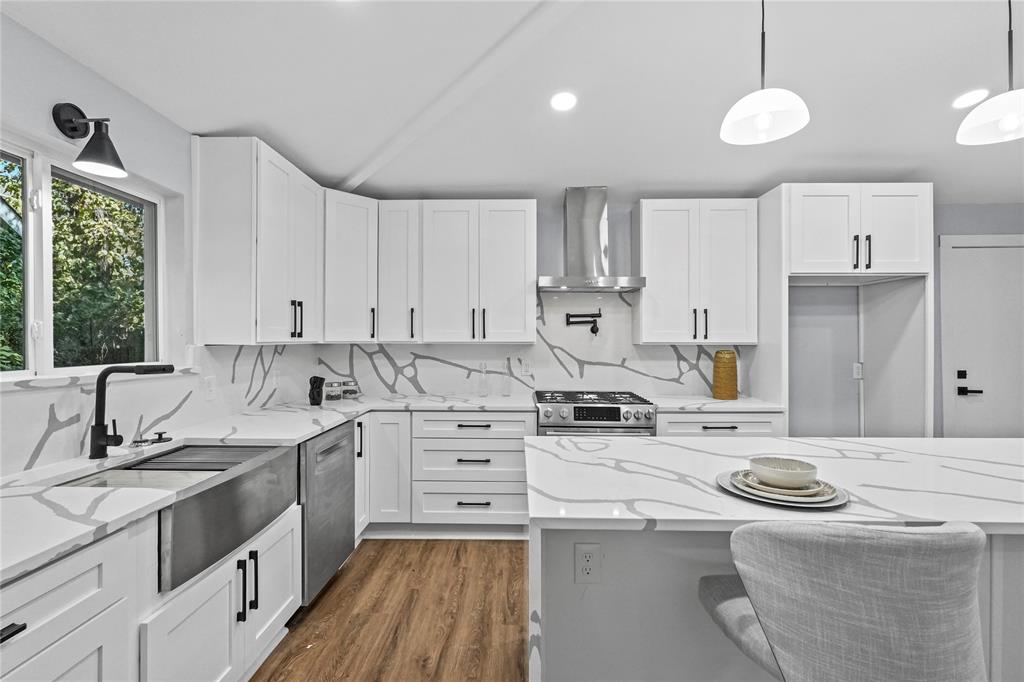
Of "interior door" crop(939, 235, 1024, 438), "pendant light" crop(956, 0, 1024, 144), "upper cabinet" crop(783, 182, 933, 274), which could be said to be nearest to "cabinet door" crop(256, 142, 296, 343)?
"pendant light" crop(956, 0, 1024, 144)

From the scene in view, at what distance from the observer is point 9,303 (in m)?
1.63

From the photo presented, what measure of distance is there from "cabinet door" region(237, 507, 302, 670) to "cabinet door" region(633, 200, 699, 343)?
258 cm

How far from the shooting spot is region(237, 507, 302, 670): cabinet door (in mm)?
1795

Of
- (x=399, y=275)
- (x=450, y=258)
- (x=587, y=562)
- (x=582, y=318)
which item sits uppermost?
(x=450, y=258)

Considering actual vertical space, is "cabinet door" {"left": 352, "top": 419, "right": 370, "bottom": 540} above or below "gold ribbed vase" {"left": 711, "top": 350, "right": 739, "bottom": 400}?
below

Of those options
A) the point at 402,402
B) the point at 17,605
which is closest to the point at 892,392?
the point at 402,402

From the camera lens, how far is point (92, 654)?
1.12 m

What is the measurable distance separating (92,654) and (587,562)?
1274 mm

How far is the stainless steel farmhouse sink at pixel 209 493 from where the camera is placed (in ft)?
4.57

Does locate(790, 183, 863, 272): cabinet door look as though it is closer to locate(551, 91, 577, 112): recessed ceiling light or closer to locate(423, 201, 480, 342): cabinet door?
locate(551, 91, 577, 112): recessed ceiling light

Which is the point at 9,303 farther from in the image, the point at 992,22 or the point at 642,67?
the point at 992,22

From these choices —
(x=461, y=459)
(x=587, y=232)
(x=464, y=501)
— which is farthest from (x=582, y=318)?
(x=464, y=501)

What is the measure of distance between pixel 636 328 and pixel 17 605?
11.0ft

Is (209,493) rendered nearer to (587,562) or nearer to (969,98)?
(587,562)
